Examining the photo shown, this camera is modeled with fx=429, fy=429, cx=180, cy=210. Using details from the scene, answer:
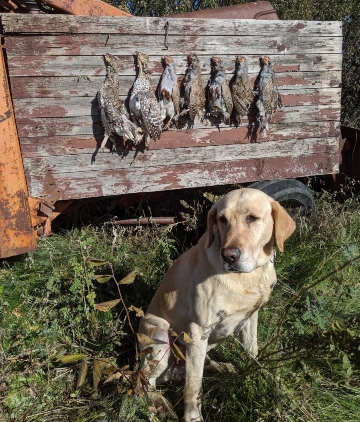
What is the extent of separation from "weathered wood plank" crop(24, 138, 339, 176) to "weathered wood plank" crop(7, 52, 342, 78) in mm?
644

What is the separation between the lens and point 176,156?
3.76m

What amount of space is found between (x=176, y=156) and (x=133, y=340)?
5.20 ft

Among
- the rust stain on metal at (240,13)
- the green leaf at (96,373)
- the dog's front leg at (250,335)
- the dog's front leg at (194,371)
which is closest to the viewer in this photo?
the green leaf at (96,373)

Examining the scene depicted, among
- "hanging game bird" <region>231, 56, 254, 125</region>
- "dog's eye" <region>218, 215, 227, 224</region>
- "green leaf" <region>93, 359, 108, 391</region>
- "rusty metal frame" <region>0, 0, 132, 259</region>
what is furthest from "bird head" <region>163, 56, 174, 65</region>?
"green leaf" <region>93, 359, 108, 391</region>

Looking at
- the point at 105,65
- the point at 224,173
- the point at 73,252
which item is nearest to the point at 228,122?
the point at 224,173

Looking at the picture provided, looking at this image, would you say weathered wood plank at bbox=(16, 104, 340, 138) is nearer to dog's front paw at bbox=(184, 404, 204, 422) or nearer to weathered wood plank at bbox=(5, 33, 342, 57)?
weathered wood plank at bbox=(5, 33, 342, 57)

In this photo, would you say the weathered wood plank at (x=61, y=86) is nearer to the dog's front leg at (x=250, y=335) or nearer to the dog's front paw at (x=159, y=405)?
the dog's front leg at (x=250, y=335)

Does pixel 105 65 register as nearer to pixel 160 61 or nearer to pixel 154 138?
pixel 160 61

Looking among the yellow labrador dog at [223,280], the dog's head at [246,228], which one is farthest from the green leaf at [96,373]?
the dog's head at [246,228]

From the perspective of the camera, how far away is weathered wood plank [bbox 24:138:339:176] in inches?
134

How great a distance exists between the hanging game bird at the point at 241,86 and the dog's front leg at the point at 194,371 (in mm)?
2070

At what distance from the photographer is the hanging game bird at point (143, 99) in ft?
11.3

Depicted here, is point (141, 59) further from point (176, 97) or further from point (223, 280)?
point (223, 280)

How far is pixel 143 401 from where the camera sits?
271cm
